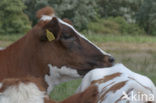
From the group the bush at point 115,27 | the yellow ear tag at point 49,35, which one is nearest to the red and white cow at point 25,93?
the yellow ear tag at point 49,35

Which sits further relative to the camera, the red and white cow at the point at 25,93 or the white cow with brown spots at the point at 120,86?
the white cow with brown spots at the point at 120,86

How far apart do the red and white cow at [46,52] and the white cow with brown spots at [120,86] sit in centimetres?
29

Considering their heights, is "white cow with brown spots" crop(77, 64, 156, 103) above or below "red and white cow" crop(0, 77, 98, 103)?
below

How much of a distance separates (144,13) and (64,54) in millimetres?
47834

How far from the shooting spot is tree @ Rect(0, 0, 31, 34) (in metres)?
32.9

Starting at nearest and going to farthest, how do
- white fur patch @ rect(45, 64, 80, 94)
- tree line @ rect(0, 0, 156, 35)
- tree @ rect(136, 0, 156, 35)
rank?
white fur patch @ rect(45, 64, 80, 94)
tree line @ rect(0, 0, 156, 35)
tree @ rect(136, 0, 156, 35)

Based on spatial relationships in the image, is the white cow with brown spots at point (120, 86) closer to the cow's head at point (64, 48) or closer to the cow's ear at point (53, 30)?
the cow's head at point (64, 48)

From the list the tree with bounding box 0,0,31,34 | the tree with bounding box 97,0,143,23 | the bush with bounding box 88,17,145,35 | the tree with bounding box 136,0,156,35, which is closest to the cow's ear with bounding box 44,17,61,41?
the tree with bounding box 0,0,31,34

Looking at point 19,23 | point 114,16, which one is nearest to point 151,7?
point 114,16

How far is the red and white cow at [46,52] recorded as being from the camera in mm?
4070

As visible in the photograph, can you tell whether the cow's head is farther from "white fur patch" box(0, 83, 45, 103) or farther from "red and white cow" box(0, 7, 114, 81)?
"white fur patch" box(0, 83, 45, 103)

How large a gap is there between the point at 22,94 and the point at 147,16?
49.2 meters

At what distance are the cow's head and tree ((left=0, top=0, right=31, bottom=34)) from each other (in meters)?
28.4

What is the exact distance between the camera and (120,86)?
379 centimetres
